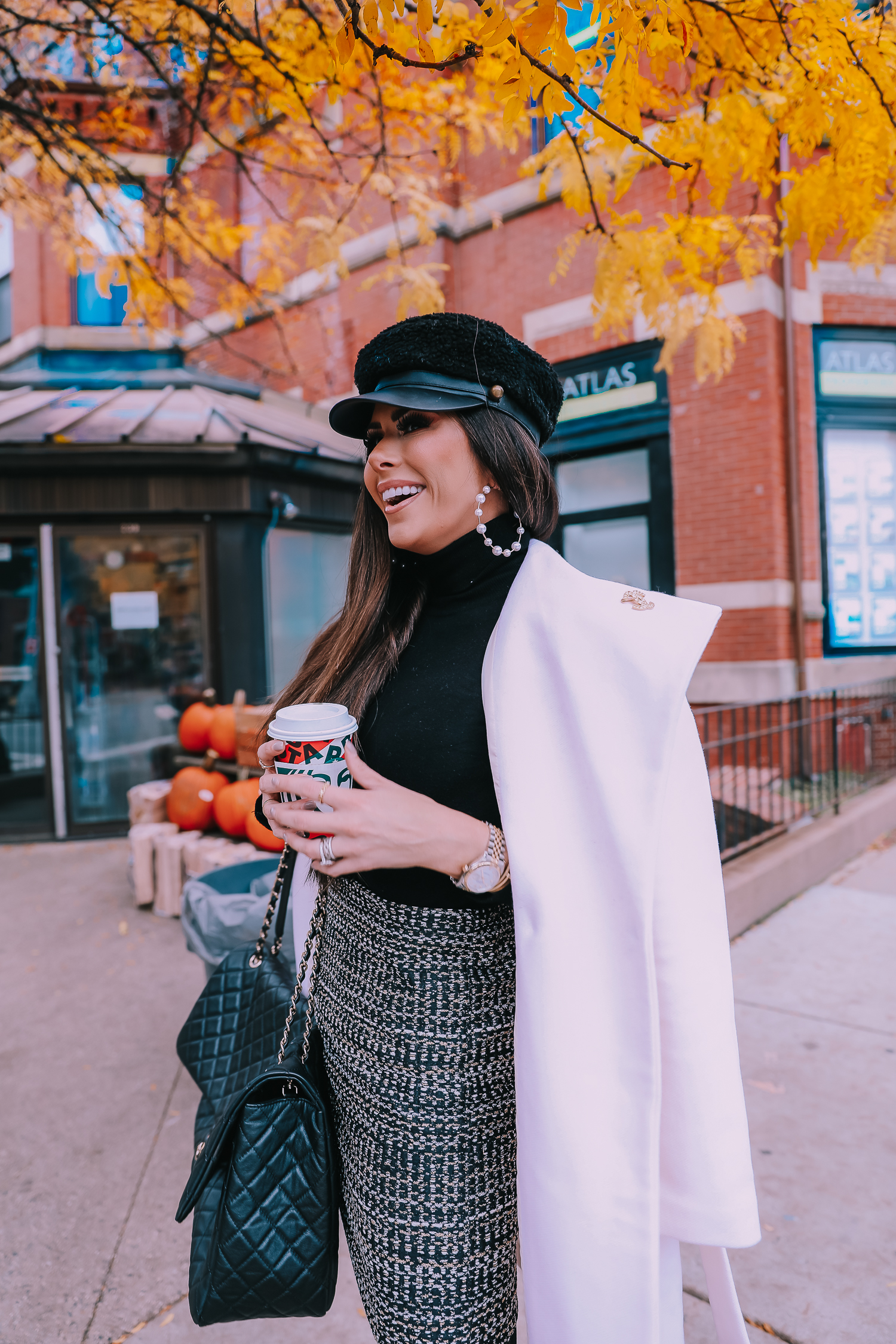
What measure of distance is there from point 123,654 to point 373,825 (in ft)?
21.8

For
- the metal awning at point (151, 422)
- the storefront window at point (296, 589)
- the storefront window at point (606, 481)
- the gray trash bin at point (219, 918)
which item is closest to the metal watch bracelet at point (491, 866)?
the gray trash bin at point (219, 918)

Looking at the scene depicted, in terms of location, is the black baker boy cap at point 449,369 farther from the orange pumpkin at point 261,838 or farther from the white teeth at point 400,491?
the orange pumpkin at point 261,838

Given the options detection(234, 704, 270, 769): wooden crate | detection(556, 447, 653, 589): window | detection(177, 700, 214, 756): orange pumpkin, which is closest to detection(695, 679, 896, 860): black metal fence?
detection(556, 447, 653, 589): window

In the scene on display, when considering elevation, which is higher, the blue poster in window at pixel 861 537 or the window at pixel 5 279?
the window at pixel 5 279

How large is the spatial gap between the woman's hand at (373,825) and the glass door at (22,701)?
22.0 ft

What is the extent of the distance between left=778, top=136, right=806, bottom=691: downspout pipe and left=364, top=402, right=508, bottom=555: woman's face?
6.70 meters

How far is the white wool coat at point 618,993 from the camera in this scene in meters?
1.05

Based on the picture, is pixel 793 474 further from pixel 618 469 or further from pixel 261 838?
pixel 261 838

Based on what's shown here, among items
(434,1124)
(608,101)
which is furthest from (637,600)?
(608,101)

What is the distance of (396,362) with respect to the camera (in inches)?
50.2

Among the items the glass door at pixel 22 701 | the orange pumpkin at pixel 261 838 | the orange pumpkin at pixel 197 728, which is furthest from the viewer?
the glass door at pixel 22 701

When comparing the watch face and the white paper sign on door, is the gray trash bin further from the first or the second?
the white paper sign on door

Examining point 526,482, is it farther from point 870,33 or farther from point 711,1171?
point 870,33

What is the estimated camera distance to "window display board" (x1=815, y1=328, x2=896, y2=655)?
24.8 feet
